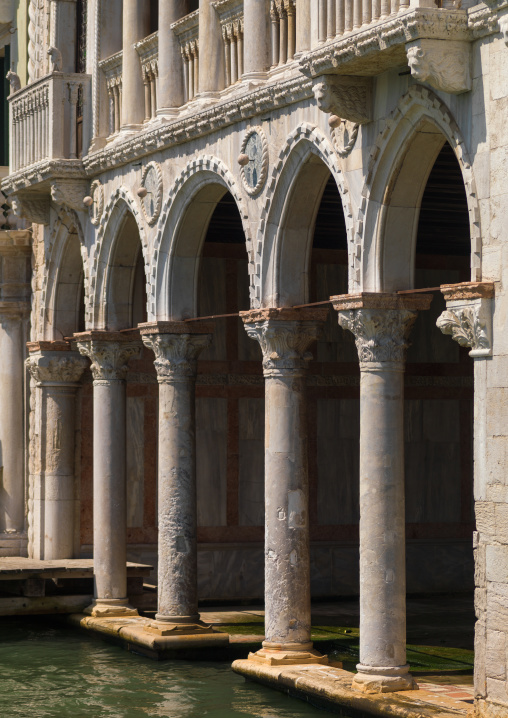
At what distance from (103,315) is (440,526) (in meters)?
5.36

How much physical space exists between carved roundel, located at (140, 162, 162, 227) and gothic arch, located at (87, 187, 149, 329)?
881 mm

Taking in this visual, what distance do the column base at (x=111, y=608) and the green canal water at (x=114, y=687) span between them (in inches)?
15.3

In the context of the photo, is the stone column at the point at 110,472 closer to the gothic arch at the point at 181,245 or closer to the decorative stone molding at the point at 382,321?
the gothic arch at the point at 181,245

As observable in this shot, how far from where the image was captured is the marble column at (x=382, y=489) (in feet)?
37.9

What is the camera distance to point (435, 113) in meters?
10.8

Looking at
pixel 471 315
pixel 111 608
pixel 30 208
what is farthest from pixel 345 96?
pixel 30 208

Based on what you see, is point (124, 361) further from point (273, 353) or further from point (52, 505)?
point (273, 353)

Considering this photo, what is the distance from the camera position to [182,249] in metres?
15.4

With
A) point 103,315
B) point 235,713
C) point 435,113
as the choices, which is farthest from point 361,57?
point 103,315

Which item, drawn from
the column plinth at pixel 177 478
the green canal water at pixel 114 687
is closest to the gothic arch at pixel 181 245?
the column plinth at pixel 177 478

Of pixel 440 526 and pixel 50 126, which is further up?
pixel 50 126

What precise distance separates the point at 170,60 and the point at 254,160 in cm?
218

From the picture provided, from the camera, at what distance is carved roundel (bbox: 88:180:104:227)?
56.0 ft

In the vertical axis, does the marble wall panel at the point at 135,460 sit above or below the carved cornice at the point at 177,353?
below
